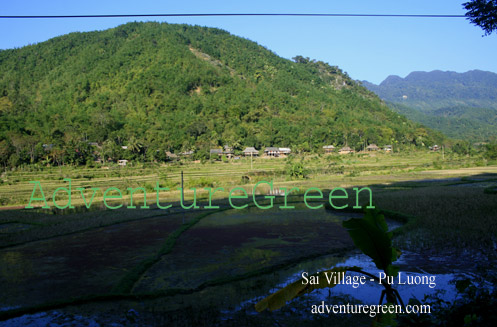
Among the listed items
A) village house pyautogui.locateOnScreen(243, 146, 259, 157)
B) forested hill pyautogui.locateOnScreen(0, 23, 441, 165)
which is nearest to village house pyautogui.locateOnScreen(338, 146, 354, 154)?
forested hill pyautogui.locateOnScreen(0, 23, 441, 165)

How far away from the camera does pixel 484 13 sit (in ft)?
37.9

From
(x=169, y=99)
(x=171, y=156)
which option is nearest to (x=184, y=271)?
(x=171, y=156)

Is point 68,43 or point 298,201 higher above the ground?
point 68,43

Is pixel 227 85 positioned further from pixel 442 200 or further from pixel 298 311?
pixel 298 311

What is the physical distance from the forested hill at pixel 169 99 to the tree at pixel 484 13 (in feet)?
114

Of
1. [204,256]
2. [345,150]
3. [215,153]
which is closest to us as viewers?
[204,256]

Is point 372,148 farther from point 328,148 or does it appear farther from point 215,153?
point 215,153

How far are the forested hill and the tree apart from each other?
3489 cm

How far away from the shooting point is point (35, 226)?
47.3ft

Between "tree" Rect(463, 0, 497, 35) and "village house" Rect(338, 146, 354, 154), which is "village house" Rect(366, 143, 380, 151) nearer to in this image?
"village house" Rect(338, 146, 354, 154)

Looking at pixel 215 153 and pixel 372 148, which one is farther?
pixel 372 148

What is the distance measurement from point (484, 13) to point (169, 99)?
70145mm

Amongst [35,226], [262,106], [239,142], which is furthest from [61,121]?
[35,226]

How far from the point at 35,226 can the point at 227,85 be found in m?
78.0
